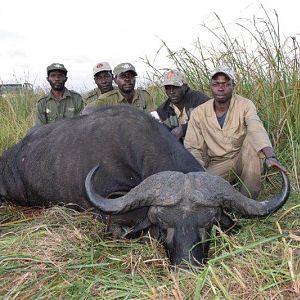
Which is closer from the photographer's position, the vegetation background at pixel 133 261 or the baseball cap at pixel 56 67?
the vegetation background at pixel 133 261

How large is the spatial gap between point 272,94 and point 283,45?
596 mm

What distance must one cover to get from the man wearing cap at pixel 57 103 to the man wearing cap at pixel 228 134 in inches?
108

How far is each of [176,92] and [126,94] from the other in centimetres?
96

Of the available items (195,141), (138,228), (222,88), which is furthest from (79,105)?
→ (138,228)

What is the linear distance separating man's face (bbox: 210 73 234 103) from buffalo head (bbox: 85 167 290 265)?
156 centimetres

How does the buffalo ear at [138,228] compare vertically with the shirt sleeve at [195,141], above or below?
below

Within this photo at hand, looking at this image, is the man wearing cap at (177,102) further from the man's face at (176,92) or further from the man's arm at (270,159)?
the man's arm at (270,159)

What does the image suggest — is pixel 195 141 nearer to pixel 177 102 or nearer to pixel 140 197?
pixel 177 102

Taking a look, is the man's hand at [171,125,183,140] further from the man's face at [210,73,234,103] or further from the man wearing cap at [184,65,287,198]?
the man's face at [210,73,234,103]

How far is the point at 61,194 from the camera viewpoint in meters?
4.82

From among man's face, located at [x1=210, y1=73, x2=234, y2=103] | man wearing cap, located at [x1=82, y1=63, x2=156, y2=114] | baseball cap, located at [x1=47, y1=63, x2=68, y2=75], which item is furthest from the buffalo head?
baseball cap, located at [x1=47, y1=63, x2=68, y2=75]

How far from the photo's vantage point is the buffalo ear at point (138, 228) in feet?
12.1

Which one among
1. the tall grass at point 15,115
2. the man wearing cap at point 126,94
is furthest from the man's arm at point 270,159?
the tall grass at point 15,115

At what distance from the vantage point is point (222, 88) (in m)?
5.00
